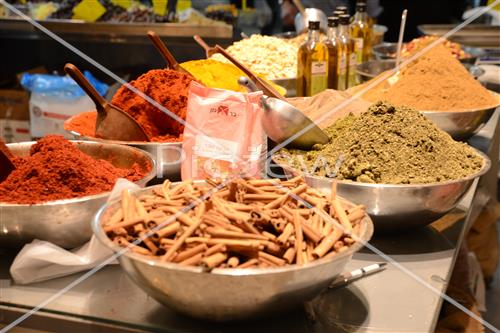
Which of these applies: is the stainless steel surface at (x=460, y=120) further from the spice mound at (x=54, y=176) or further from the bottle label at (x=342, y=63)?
the spice mound at (x=54, y=176)

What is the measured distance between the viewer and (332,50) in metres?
1.96

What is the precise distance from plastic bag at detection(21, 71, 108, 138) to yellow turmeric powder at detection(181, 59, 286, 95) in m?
1.70

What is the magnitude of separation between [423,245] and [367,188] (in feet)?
0.59

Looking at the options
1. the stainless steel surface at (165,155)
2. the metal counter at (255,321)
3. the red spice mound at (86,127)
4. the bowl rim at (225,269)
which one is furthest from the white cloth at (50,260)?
the red spice mound at (86,127)

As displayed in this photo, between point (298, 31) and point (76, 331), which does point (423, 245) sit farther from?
point (298, 31)

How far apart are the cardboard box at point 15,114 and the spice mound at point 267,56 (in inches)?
68.0

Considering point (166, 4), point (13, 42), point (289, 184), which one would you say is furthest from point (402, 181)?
point (13, 42)

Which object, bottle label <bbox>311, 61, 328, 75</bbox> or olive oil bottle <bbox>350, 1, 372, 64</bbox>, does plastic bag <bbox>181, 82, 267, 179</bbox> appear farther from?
→ olive oil bottle <bbox>350, 1, 372, 64</bbox>

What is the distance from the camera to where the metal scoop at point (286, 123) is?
1.24m

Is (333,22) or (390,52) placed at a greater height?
(333,22)

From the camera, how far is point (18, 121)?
349 cm

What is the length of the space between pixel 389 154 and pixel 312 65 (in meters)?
0.77

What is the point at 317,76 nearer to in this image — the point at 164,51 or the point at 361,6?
the point at 164,51

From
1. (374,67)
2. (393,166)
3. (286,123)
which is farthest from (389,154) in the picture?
(374,67)
